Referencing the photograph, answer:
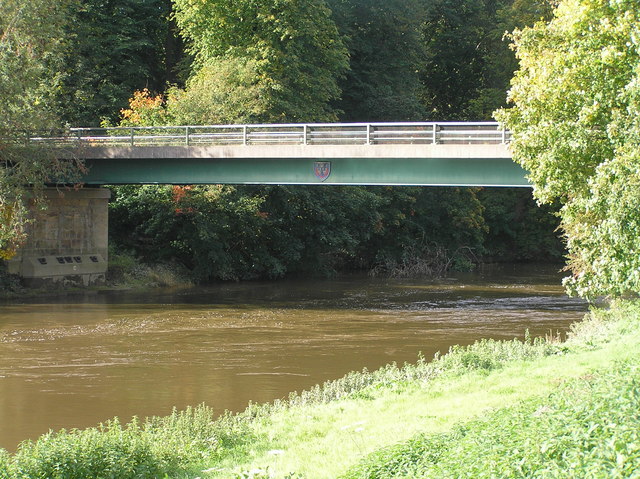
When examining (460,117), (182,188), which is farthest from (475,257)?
(182,188)

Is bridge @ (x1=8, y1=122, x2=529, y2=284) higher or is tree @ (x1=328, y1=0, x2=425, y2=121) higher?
tree @ (x1=328, y1=0, x2=425, y2=121)

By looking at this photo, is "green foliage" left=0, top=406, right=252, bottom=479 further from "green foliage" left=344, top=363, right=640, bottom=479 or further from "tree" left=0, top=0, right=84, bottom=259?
"tree" left=0, top=0, right=84, bottom=259

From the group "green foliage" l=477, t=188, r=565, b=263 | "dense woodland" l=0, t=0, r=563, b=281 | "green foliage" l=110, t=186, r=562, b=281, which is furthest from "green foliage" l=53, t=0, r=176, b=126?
"green foliage" l=477, t=188, r=565, b=263

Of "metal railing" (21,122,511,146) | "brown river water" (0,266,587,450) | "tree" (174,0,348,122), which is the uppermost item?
"tree" (174,0,348,122)

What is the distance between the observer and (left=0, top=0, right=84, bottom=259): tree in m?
30.6

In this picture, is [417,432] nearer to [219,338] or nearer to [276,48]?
[219,338]

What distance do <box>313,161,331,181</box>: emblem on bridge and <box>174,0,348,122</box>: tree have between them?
10928 millimetres

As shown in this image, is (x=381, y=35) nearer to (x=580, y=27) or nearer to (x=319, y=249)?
(x=319, y=249)

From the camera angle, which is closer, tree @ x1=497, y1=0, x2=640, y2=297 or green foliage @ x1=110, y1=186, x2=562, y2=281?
tree @ x1=497, y1=0, x2=640, y2=297

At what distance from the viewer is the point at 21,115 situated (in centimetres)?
3092

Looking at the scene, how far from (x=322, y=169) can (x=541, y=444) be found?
2348 centimetres

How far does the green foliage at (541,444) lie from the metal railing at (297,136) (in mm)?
17532

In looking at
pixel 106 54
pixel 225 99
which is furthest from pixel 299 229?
pixel 106 54

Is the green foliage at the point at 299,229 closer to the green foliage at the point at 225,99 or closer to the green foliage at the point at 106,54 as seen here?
the green foliage at the point at 225,99
